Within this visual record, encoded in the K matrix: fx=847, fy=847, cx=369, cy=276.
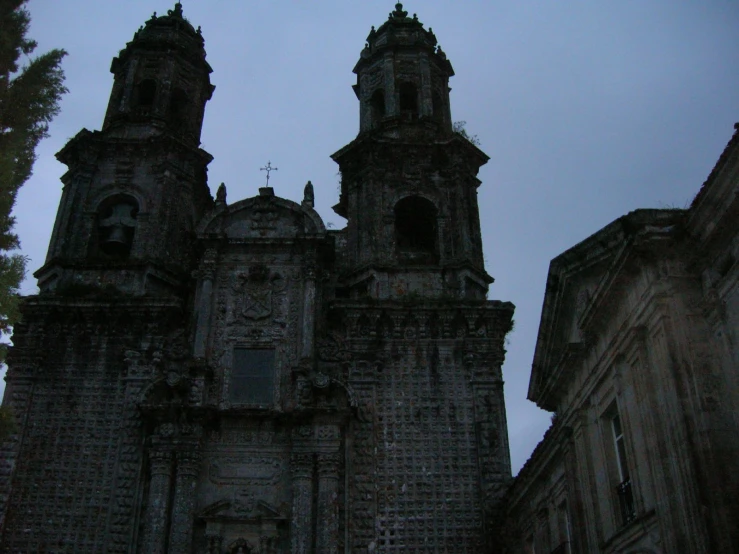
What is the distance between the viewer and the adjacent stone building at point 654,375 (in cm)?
878

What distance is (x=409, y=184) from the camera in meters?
22.5

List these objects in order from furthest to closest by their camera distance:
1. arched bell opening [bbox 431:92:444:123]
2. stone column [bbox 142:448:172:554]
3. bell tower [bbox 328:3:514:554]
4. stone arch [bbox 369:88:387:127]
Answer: stone arch [bbox 369:88:387:127], arched bell opening [bbox 431:92:444:123], bell tower [bbox 328:3:514:554], stone column [bbox 142:448:172:554]

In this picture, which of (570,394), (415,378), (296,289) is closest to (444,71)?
(296,289)

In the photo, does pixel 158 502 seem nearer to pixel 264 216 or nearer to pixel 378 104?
pixel 264 216

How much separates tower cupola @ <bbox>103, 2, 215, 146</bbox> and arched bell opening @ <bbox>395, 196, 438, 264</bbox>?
6466mm

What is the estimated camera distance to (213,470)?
59.8 ft

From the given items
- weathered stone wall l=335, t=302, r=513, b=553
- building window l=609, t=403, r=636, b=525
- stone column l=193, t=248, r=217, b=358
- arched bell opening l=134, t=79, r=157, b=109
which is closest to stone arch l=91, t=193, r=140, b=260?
stone column l=193, t=248, r=217, b=358

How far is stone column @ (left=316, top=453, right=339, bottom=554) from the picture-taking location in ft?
55.8

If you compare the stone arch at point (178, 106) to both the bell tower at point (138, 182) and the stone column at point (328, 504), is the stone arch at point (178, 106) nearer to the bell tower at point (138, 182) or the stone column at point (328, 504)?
the bell tower at point (138, 182)

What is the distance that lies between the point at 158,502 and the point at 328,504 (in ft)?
11.5

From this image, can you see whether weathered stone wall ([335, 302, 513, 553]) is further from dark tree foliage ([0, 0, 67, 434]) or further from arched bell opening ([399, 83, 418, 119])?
dark tree foliage ([0, 0, 67, 434])

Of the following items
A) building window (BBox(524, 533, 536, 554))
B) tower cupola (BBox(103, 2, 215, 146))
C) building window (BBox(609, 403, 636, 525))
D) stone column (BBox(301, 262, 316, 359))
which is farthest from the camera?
tower cupola (BBox(103, 2, 215, 146))

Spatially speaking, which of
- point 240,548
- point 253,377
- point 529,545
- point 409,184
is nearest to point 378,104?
point 409,184

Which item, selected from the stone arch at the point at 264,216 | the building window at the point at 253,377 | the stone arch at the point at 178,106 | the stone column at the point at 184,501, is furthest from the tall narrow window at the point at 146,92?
the stone column at the point at 184,501
